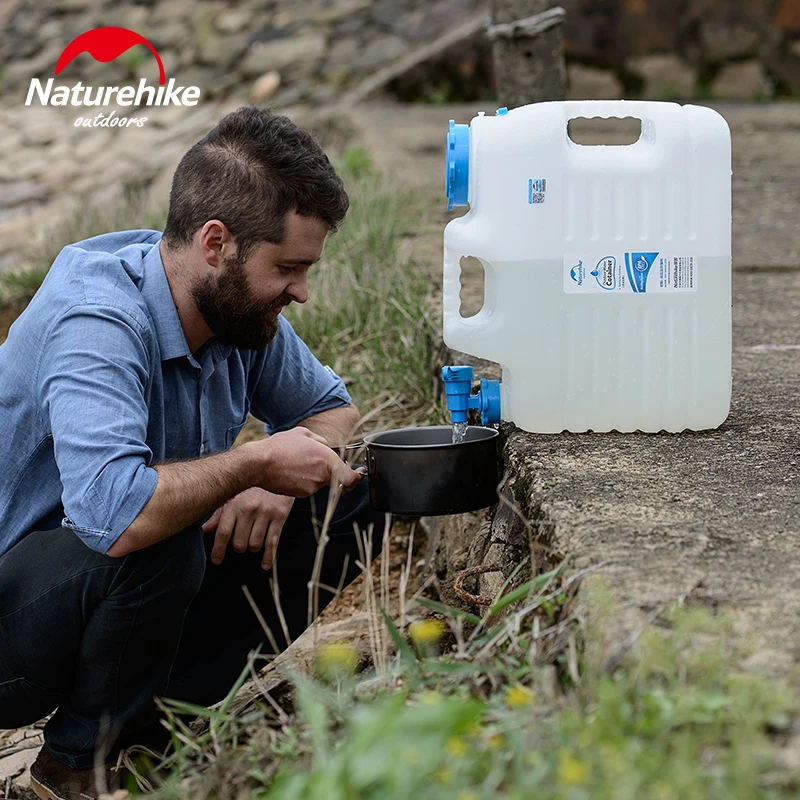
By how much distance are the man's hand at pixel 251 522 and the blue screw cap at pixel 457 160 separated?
2.53 feet

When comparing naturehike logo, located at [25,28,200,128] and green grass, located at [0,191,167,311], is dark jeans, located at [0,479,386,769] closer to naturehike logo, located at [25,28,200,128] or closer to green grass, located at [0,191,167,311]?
green grass, located at [0,191,167,311]

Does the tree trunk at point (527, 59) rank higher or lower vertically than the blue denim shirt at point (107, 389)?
higher

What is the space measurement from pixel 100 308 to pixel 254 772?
1.07 metres

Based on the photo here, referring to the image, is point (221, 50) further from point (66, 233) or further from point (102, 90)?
point (66, 233)

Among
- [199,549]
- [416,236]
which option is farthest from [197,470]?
[416,236]

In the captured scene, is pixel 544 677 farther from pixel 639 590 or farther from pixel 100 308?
pixel 100 308

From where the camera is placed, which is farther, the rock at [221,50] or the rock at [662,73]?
the rock at [221,50]

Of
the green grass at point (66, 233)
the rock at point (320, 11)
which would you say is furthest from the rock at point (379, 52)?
the green grass at point (66, 233)

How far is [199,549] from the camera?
2.22 metres

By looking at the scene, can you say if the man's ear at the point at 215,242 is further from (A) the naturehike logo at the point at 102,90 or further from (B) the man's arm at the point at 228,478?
(A) the naturehike logo at the point at 102,90

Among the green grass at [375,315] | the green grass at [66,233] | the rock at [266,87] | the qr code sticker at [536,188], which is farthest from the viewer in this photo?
the rock at [266,87]

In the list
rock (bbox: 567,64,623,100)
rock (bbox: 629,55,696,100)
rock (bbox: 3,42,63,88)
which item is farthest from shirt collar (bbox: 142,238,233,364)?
rock (bbox: 3,42,63,88)

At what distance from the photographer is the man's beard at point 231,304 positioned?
236 centimetres

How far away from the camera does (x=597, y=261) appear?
2330 mm
